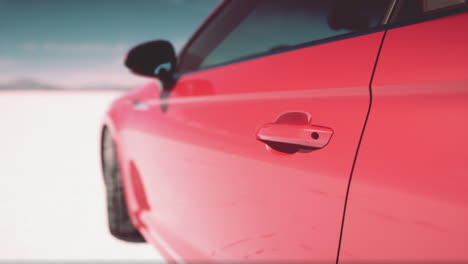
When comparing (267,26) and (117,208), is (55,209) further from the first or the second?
(267,26)

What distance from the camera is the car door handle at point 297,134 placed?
2.46ft

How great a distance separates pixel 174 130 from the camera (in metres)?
1.41

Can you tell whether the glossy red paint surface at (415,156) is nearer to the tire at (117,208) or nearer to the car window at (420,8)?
the car window at (420,8)

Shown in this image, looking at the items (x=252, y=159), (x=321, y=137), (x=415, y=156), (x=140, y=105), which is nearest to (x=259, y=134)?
(x=252, y=159)

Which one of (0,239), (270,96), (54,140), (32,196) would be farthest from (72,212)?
(54,140)

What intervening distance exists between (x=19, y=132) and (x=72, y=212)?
20.4 feet

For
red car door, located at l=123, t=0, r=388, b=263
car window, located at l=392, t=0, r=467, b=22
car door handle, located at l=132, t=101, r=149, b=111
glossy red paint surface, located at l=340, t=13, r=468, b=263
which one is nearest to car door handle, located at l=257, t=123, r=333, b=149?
red car door, located at l=123, t=0, r=388, b=263

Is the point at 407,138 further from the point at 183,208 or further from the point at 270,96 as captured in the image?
the point at 183,208

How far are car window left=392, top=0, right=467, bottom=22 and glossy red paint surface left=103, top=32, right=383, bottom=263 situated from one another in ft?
0.32

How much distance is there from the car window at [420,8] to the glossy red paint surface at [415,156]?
0.06m

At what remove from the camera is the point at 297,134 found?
79 centimetres

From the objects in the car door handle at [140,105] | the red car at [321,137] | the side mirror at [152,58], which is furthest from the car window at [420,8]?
the car door handle at [140,105]

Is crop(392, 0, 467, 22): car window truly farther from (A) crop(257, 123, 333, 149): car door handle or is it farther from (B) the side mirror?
(B) the side mirror


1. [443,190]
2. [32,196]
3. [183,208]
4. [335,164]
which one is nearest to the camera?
[443,190]
